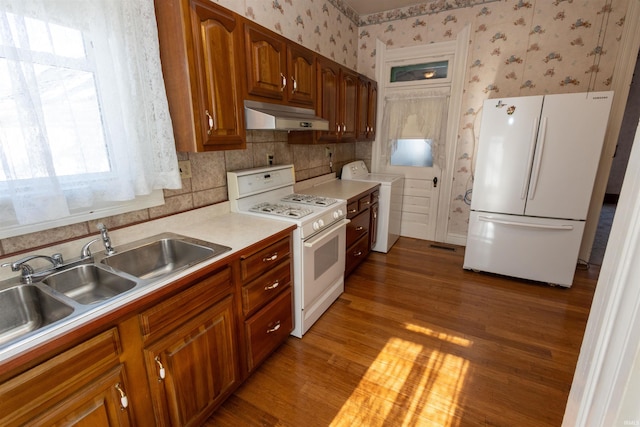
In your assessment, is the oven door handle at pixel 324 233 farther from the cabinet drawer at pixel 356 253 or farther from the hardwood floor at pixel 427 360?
the hardwood floor at pixel 427 360

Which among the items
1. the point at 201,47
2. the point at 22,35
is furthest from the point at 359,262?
the point at 22,35

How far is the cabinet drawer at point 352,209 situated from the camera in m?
2.75

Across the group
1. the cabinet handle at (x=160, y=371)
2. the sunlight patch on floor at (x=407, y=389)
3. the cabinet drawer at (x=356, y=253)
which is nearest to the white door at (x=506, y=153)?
the cabinet drawer at (x=356, y=253)

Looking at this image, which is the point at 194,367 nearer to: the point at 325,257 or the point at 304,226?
the point at 304,226

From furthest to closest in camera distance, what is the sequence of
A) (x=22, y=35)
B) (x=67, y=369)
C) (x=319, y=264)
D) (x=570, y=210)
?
(x=570, y=210)
(x=319, y=264)
(x=22, y=35)
(x=67, y=369)

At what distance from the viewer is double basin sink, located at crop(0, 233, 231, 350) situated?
107 centimetres

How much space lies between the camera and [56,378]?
2.93ft

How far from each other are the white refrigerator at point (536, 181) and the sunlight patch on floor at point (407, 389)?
1353 mm

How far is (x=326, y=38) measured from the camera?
3.24 meters

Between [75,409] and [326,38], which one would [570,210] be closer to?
[326,38]

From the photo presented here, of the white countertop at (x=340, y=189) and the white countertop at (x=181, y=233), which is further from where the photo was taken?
the white countertop at (x=340, y=189)

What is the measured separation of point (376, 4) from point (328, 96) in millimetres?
1681

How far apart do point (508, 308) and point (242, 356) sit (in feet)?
7.31

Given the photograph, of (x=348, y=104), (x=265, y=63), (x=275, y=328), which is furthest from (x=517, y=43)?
(x=275, y=328)
